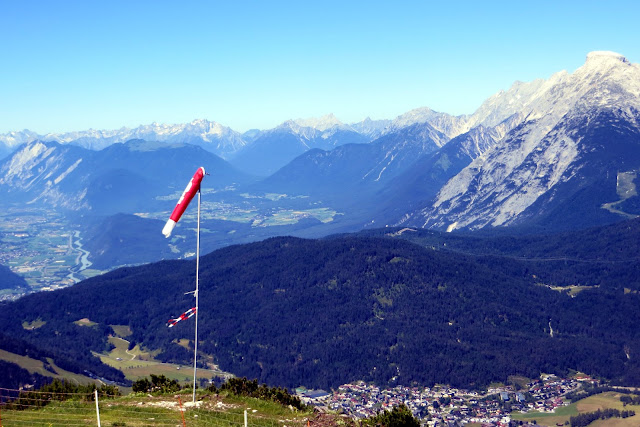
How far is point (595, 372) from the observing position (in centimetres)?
16625

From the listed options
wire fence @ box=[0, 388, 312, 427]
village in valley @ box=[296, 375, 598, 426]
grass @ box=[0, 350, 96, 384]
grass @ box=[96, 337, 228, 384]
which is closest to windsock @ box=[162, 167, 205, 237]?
wire fence @ box=[0, 388, 312, 427]

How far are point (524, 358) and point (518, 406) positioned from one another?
109ft

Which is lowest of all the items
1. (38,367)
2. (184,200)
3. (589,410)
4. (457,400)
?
(457,400)

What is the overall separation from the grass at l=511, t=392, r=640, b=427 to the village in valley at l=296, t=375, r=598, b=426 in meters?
2.46

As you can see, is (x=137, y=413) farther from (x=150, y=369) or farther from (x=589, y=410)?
(x=150, y=369)

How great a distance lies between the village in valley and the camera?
13325cm

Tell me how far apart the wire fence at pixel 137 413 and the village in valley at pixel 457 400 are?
83519mm

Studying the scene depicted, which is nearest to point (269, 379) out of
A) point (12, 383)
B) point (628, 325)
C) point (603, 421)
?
point (12, 383)

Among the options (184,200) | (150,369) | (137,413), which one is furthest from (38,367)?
(184,200)

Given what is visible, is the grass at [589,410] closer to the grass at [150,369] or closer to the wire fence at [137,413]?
the grass at [150,369]

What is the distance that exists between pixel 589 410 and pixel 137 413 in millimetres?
118435

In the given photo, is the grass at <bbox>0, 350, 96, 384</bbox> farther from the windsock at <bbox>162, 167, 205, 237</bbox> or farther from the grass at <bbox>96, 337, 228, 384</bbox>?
the windsock at <bbox>162, 167, 205, 237</bbox>

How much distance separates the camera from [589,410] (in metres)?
136

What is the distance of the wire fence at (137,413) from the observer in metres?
43.7
